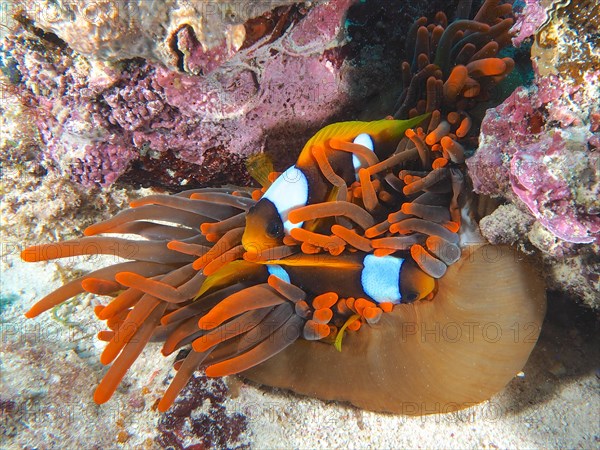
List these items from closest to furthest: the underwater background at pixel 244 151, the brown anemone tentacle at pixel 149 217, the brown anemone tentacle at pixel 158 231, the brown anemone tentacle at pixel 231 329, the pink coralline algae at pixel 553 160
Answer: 1. the pink coralline algae at pixel 553 160
2. the underwater background at pixel 244 151
3. the brown anemone tentacle at pixel 231 329
4. the brown anemone tentacle at pixel 149 217
5. the brown anemone tentacle at pixel 158 231

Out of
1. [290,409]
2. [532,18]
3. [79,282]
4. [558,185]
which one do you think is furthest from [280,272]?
[532,18]

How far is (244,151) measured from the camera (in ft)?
6.37

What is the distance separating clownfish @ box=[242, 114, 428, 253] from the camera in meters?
1.48

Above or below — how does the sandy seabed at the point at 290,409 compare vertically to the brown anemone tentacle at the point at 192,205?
below

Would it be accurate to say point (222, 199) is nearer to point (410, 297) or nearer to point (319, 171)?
point (319, 171)

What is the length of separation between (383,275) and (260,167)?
808 millimetres

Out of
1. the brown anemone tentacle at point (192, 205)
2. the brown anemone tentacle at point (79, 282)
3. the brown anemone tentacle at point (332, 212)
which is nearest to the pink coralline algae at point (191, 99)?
the brown anemone tentacle at point (192, 205)

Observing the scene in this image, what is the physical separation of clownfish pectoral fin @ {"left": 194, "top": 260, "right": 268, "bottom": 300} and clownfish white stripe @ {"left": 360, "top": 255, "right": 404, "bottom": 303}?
0.39 m

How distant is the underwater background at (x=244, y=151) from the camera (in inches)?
43.2

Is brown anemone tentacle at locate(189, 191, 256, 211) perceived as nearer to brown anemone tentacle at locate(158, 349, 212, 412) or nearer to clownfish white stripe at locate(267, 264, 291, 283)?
clownfish white stripe at locate(267, 264, 291, 283)

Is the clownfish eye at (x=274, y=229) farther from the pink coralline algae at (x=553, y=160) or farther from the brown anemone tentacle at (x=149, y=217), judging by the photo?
the pink coralline algae at (x=553, y=160)

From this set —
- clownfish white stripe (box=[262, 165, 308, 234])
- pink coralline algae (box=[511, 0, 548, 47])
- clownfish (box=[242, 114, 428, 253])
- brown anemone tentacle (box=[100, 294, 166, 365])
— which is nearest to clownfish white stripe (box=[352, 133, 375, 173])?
clownfish (box=[242, 114, 428, 253])

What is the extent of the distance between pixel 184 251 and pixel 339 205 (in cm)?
60

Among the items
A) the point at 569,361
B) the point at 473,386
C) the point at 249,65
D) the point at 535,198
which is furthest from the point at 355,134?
the point at 569,361
